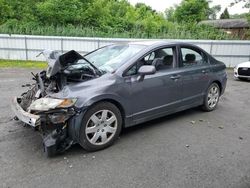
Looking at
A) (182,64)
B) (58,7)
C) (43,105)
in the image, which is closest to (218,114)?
(182,64)

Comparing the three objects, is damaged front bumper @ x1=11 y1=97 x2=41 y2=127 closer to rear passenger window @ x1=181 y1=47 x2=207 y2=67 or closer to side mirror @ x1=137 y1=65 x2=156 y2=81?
side mirror @ x1=137 y1=65 x2=156 y2=81

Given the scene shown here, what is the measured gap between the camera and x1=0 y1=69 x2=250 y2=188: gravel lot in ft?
9.75

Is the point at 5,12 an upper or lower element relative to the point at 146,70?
upper

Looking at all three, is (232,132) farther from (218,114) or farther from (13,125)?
(13,125)

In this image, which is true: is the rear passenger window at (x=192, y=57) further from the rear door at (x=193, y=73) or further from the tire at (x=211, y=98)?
the tire at (x=211, y=98)

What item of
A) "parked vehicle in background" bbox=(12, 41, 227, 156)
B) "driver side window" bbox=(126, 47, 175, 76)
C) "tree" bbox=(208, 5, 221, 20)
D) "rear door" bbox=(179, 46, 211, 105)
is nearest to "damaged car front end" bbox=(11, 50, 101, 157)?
"parked vehicle in background" bbox=(12, 41, 227, 156)

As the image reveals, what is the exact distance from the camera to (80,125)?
3.47 m

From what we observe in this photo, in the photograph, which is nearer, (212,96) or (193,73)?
(193,73)

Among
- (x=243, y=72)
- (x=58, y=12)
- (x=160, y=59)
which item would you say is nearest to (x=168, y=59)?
(x=160, y=59)

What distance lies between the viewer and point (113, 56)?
4508 mm

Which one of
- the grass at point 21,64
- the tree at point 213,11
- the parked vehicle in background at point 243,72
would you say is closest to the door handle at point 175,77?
the parked vehicle in background at point 243,72

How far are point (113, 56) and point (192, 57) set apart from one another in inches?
65.9

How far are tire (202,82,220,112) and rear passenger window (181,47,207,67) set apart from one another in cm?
61

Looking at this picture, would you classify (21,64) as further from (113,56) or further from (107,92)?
(107,92)
